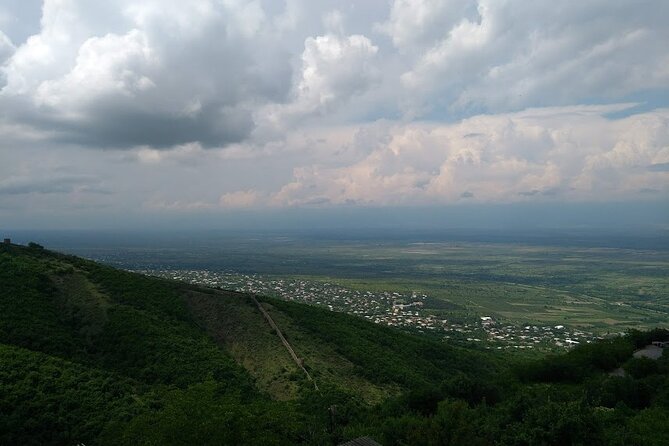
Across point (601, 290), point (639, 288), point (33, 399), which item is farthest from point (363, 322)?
point (639, 288)

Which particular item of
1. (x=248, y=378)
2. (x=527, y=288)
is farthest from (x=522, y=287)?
(x=248, y=378)

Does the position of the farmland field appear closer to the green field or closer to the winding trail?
the green field

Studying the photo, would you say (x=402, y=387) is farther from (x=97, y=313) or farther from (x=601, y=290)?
(x=601, y=290)

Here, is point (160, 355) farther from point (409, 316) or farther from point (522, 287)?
point (522, 287)

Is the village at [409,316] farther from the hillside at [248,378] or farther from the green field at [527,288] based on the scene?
the hillside at [248,378]

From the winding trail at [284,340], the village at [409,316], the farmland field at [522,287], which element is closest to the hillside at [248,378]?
the winding trail at [284,340]

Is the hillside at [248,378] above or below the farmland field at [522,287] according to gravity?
above
